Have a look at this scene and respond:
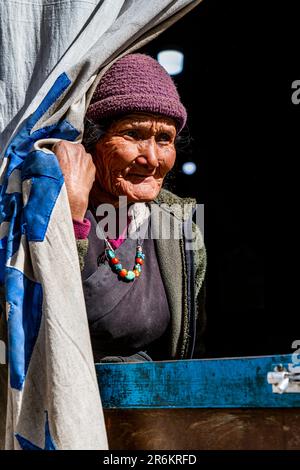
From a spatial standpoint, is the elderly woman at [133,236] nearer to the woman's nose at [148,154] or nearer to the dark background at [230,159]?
the woman's nose at [148,154]

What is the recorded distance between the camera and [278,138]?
3.78 metres

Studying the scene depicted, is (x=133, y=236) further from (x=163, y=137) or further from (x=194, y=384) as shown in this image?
(x=194, y=384)

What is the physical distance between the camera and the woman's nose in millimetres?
2312

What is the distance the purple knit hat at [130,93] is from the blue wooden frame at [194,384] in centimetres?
81

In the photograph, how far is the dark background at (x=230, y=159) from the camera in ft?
12.1

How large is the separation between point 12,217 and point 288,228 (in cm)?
219

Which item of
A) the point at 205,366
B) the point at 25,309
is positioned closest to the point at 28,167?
the point at 25,309

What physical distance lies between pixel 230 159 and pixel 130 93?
1806 mm

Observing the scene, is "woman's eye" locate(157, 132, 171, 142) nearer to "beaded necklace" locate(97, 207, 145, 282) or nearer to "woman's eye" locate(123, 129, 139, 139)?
"woman's eye" locate(123, 129, 139, 139)

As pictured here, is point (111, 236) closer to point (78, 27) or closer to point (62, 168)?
point (62, 168)

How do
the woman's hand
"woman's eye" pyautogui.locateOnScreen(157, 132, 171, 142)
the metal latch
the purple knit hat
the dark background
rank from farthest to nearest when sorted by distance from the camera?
1. the dark background
2. "woman's eye" pyautogui.locateOnScreen(157, 132, 171, 142)
3. the purple knit hat
4. the woman's hand
5. the metal latch

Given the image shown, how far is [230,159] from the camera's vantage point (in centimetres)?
402

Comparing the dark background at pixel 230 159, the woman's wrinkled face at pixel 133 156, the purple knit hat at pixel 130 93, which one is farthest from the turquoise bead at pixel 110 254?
the dark background at pixel 230 159

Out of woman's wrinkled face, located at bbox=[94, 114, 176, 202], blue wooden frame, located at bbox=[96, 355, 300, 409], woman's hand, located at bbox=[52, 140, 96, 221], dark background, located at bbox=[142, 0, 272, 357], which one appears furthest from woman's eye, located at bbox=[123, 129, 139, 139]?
dark background, located at bbox=[142, 0, 272, 357]
